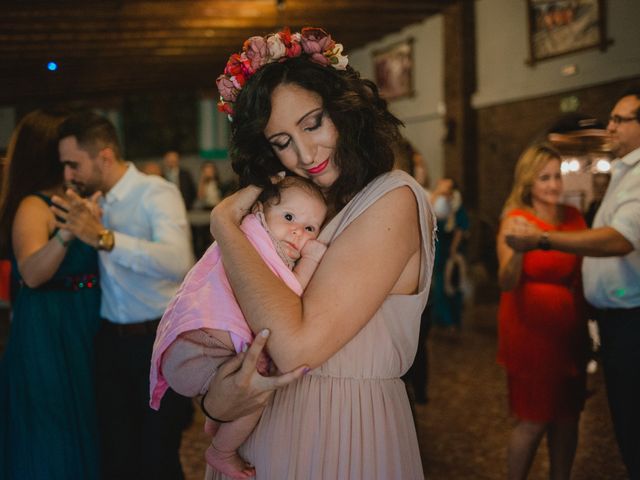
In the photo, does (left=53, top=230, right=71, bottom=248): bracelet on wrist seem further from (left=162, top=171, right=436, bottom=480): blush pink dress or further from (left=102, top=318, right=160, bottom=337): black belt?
(left=162, top=171, right=436, bottom=480): blush pink dress

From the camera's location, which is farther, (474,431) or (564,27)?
(564,27)

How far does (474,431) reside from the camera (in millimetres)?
4125

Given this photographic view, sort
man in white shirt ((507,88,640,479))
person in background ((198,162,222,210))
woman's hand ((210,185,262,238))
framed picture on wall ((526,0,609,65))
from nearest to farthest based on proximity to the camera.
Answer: woman's hand ((210,185,262,238)) → man in white shirt ((507,88,640,479)) → framed picture on wall ((526,0,609,65)) → person in background ((198,162,222,210))

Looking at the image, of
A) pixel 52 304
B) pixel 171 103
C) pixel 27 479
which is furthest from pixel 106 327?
pixel 171 103

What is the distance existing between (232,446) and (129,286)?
1.44 m

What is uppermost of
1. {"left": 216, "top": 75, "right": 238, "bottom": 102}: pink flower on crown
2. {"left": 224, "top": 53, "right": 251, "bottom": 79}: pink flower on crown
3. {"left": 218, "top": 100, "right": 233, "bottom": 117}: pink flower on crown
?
{"left": 224, "top": 53, "right": 251, "bottom": 79}: pink flower on crown

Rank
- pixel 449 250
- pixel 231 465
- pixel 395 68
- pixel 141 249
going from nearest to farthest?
pixel 231 465, pixel 141 249, pixel 449 250, pixel 395 68

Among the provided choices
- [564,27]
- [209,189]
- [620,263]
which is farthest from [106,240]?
[209,189]

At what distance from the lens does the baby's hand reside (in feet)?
5.04

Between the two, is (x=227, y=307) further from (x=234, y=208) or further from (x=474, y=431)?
(x=474, y=431)

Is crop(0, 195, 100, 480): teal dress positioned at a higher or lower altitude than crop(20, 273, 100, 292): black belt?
lower

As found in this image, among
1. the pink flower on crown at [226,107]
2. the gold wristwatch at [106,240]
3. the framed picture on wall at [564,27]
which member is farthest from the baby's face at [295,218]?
the framed picture on wall at [564,27]

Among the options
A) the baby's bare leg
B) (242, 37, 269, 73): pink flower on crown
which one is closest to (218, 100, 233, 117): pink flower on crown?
(242, 37, 269, 73): pink flower on crown

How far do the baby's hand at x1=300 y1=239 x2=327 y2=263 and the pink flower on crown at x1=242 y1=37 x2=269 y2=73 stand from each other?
49 cm
